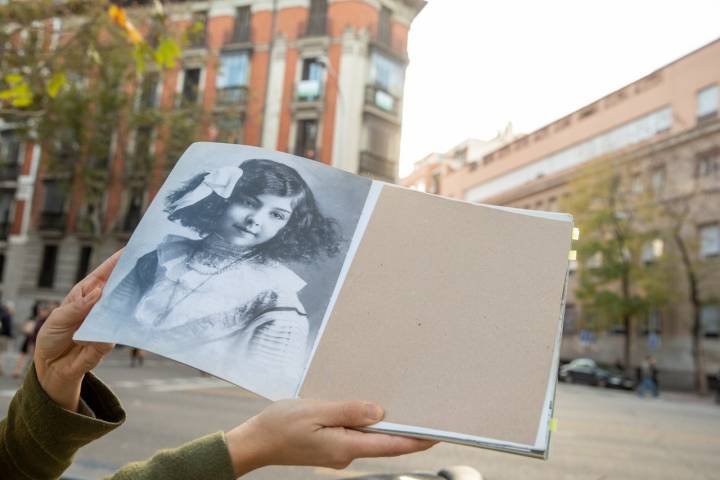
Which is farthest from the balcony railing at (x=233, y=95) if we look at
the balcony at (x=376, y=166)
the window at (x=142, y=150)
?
the balcony at (x=376, y=166)

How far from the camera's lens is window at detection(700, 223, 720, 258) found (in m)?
26.2

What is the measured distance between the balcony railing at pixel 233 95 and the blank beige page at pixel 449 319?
80.7 ft

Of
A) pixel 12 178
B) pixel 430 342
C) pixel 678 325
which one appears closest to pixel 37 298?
pixel 12 178

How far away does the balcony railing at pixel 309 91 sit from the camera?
24609 mm

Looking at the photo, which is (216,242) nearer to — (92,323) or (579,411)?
(92,323)

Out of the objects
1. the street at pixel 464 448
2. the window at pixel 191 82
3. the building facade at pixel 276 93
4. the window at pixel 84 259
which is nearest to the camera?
the street at pixel 464 448

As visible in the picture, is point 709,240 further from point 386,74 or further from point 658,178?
point 386,74

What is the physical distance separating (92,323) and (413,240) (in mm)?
558

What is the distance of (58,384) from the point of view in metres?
1.42

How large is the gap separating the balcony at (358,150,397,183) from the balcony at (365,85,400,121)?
6.03 feet

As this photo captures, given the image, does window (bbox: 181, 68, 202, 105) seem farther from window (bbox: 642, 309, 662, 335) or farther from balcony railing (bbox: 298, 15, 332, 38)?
window (bbox: 642, 309, 662, 335)

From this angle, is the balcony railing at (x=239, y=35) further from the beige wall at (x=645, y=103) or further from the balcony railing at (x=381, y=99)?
the beige wall at (x=645, y=103)

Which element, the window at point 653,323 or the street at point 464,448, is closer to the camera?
the street at point 464,448

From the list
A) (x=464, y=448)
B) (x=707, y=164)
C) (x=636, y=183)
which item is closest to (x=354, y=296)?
(x=464, y=448)
